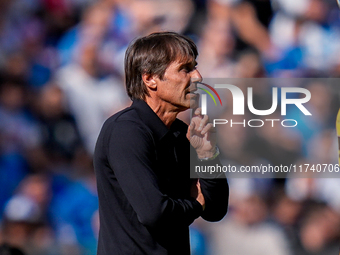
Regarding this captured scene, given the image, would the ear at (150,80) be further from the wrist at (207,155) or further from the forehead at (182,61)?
the wrist at (207,155)

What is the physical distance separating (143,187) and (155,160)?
13cm

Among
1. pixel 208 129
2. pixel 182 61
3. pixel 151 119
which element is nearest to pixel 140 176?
A: pixel 151 119

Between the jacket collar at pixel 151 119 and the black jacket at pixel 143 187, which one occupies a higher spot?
the jacket collar at pixel 151 119

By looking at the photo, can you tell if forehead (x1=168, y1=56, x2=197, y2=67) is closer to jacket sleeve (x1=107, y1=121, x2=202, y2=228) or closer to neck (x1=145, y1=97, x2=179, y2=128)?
neck (x1=145, y1=97, x2=179, y2=128)

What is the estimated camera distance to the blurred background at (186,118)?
293 centimetres

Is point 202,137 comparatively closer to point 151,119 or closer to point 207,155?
point 207,155

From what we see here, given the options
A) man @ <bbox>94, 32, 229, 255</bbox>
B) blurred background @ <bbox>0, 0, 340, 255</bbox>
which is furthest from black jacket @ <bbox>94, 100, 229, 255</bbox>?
blurred background @ <bbox>0, 0, 340, 255</bbox>

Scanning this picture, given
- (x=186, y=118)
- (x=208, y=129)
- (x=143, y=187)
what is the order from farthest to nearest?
(x=186, y=118), (x=208, y=129), (x=143, y=187)

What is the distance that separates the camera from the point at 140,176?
1.30 m

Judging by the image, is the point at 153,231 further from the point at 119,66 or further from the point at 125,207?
the point at 119,66

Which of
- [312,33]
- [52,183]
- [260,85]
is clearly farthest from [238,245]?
[312,33]

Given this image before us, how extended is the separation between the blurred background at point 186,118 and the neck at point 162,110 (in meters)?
1.38

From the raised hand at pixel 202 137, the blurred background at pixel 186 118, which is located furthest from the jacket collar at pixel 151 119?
the blurred background at pixel 186 118

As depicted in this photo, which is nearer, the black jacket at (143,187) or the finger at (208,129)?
the black jacket at (143,187)
